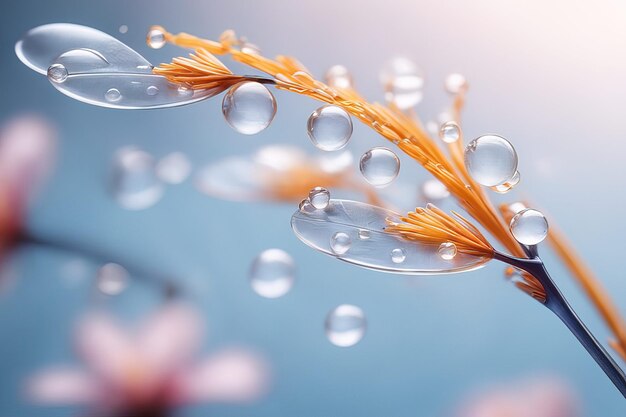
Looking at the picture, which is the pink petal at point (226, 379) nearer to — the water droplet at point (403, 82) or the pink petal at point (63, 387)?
the pink petal at point (63, 387)

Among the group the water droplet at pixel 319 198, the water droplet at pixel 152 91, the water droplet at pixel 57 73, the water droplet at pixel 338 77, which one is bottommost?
the water droplet at pixel 319 198

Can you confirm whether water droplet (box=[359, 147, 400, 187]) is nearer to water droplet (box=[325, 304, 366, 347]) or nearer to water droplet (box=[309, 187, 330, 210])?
water droplet (box=[309, 187, 330, 210])

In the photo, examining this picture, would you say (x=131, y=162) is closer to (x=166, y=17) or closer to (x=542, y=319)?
(x=166, y=17)

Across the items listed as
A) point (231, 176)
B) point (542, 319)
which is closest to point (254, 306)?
point (231, 176)

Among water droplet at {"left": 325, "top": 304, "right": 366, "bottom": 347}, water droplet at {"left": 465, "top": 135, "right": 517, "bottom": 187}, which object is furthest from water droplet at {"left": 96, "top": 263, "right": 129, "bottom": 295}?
water droplet at {"left": 465, "top": 135, "right": 517, "bottom": 187}

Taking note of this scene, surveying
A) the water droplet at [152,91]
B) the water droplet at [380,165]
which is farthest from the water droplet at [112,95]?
the water droplet at [380,165]
